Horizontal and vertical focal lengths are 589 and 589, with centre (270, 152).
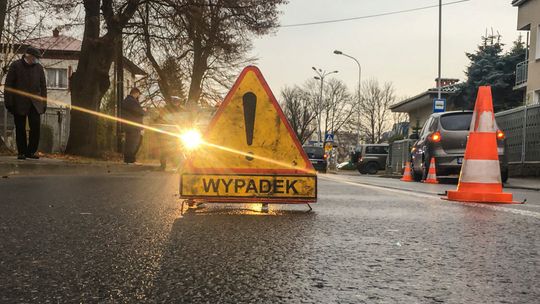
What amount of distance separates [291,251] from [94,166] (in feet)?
36.4

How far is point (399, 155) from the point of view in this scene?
27.8 meters

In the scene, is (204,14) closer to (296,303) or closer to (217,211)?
(217,211)

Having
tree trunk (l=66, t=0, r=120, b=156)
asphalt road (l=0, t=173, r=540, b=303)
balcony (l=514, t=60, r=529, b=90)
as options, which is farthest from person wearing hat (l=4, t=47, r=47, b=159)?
balcony (l=514, t=60, r=529, b=90)

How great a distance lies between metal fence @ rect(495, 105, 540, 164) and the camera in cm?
1669

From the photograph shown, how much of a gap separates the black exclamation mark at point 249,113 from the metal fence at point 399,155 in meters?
20.6

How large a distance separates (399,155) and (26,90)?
20196 millimetres

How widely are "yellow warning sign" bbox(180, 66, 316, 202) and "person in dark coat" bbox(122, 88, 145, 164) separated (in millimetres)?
10239

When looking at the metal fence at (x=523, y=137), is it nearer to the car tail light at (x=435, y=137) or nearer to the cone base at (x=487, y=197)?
the car tail light at (x=435, y=137)

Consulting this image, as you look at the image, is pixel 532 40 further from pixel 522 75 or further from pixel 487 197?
pixel 487 197

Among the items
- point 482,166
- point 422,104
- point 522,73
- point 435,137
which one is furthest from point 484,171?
point 422,104

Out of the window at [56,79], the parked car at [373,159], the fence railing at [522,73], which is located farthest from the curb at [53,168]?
the window at [56,79]

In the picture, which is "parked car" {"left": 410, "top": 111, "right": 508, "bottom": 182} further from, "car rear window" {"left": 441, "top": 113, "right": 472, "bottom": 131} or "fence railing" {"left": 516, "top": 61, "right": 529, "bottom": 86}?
"fence railing" {"left": 516, "top": 61, "right": 529, "bottom": 86}

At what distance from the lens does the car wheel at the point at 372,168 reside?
34.9 metres

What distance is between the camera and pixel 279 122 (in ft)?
17.6
